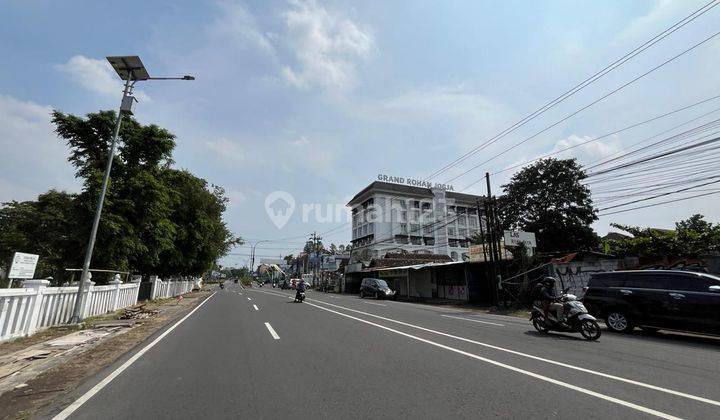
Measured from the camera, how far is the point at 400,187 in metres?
79.9

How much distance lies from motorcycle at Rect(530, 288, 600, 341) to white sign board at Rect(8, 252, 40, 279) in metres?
14.5

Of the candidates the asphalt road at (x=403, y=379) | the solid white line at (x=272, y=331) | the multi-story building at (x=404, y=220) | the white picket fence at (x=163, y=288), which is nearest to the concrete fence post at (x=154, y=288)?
the white picket fence at (x=163, y=288)

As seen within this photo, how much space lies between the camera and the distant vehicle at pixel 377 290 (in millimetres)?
34594

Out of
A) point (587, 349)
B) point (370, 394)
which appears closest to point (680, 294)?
point (587, 349)

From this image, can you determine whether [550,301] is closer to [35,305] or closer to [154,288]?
[35,305]

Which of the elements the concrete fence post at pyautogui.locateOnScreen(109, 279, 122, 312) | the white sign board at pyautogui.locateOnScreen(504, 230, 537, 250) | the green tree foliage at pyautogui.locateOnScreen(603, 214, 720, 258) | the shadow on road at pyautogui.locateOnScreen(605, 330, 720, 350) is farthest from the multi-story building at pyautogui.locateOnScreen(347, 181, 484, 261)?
the shadow on road at pyautogui.locateOnScreen(605, 330, 720, 350)

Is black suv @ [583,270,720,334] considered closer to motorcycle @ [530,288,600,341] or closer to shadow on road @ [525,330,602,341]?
motorcycle @ [530,288,600,341]

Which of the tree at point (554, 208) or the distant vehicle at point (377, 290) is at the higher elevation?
the tree at point (554, 208)

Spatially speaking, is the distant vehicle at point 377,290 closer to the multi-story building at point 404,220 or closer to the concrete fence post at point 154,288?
the concrete fence post at point 154,288

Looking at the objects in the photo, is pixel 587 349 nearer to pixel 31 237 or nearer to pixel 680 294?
pixel 680 294

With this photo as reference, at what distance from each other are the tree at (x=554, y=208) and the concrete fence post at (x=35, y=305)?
124 feet

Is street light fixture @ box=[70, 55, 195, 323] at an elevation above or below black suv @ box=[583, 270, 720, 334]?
above

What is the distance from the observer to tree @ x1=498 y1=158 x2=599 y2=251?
127ft

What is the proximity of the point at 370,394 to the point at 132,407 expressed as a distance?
288cm
